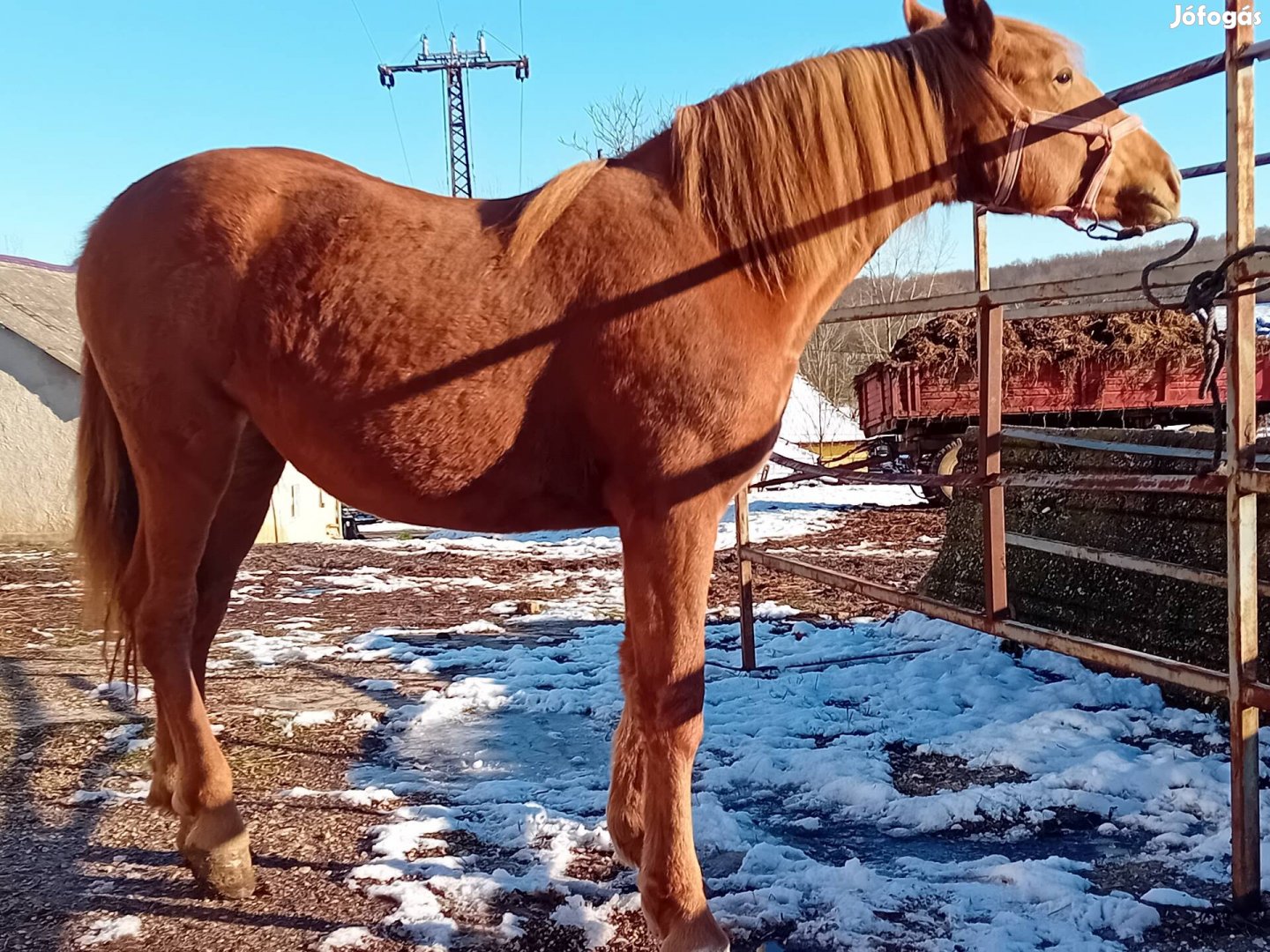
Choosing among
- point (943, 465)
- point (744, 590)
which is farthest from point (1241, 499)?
point (943, 465)

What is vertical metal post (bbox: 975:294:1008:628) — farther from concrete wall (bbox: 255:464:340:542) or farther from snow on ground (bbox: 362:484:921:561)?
concrete wall (bbox: 255:464:340:542)

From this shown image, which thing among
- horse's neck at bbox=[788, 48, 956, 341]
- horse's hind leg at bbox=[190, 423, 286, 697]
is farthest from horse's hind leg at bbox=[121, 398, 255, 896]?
horse's neck at bbox=[788, 48, 956, 341]

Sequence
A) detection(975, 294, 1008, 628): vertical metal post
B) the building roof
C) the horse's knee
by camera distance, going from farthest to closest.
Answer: the building roof
detection(975, 294, 1008, 628): vertical metal post
the horse's knee

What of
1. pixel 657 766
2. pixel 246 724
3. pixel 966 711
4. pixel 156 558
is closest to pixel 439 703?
pixel 246 724

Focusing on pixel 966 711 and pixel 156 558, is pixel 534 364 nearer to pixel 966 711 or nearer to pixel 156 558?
pixel 156 558

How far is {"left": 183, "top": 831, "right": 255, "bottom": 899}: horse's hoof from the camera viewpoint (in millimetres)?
2328

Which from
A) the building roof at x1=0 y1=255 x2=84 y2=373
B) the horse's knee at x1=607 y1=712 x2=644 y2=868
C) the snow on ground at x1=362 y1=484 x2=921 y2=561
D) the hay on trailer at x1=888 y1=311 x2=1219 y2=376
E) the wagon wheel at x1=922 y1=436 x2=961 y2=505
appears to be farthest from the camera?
the building roof at x1=0 y1=255 x2=84 y2=373

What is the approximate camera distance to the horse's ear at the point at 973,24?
2141 millimetres

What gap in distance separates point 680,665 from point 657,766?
0.27m

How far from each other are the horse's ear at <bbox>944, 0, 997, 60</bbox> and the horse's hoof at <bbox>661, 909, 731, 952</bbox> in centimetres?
224

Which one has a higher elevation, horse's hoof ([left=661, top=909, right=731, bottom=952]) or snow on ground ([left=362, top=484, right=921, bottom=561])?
horse's hoof ([left=661, top=909, right=731, bottom=952])

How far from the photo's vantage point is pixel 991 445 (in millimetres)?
3322

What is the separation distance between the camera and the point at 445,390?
2.13 metres

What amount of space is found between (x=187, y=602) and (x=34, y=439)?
12.3 meters
